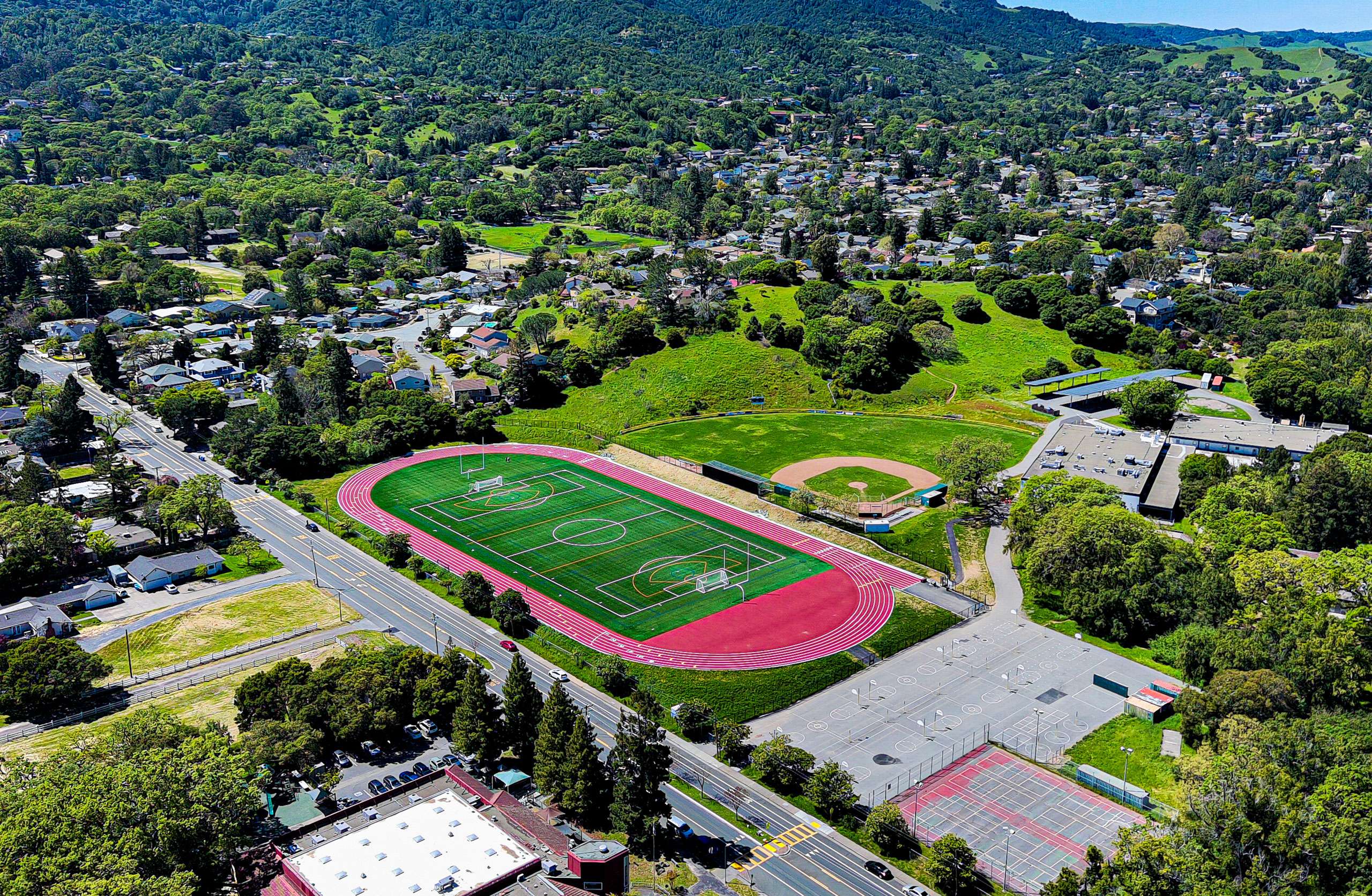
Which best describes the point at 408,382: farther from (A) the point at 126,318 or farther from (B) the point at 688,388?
(A) the point at 126,318

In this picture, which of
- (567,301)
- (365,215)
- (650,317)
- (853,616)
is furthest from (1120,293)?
(365,215)

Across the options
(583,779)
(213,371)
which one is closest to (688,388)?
(213,371)

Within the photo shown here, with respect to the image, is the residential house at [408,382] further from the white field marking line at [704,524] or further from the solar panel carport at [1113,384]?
the solar panel carport at [1113,384]

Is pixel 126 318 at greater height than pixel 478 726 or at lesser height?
greater

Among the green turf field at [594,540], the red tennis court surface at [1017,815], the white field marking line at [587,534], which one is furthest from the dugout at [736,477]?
the red tennis court surface at [1017,815]

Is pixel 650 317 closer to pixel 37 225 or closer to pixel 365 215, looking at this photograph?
pixel 365 215

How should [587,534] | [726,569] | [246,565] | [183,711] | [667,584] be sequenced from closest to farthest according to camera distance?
[183,711]
[667,584]
[726,569]
[246,565]
[587,534]
